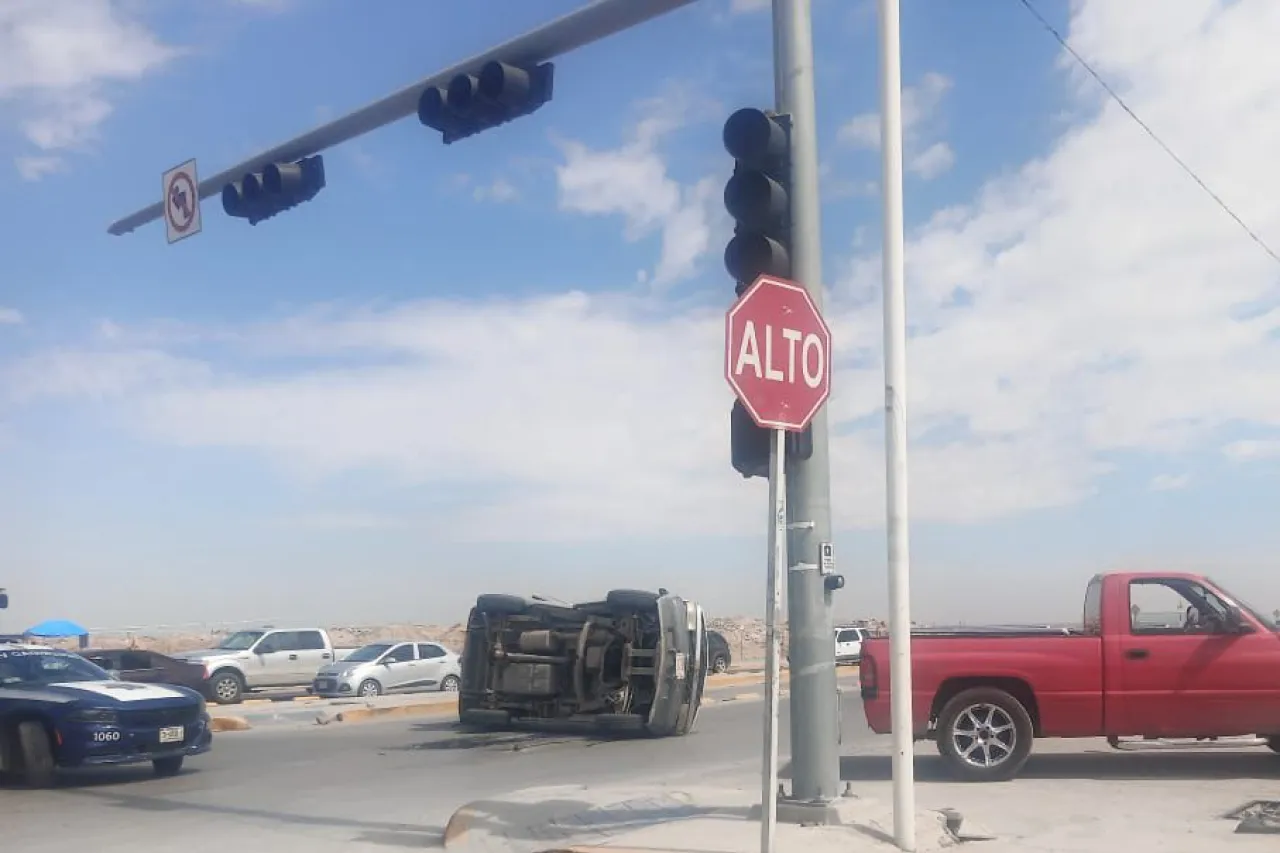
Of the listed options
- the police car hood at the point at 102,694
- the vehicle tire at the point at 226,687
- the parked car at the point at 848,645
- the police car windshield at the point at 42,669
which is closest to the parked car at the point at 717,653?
the parked car at the point at 848,645

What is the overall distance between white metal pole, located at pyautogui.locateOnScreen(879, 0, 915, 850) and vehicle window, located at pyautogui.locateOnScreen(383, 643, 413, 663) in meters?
24.5

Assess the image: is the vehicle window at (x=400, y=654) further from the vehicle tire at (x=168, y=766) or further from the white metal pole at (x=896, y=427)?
the white metal pole at (x=896, y=427)

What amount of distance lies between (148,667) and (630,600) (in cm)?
1542

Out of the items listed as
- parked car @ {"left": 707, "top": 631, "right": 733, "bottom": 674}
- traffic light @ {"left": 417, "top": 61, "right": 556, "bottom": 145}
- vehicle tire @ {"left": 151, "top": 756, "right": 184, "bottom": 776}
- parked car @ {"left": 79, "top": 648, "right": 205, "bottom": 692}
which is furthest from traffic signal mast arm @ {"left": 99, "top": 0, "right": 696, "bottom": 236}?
parked car @ {"left": 707, "top": 631, "right": 733, "bottom": 674}

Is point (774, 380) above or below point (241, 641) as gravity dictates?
above

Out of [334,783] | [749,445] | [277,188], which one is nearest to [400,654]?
[334,783]

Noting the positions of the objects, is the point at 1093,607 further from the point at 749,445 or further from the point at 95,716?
the point at 95,716

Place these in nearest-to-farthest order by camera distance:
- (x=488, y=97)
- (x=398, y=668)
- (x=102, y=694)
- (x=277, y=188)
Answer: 1. (x=488, y=97)
2. (x=277, y=188)
3. (x=102, y=694)
4. (x=398, y=668)

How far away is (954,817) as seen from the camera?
903 centimetres

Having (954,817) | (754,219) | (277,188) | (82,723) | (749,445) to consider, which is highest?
(277,188)

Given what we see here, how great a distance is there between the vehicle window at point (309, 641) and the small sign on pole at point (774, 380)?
27.4m

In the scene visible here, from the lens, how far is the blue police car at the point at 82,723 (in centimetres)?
1343

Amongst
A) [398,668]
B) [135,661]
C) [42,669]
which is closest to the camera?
[42,669]

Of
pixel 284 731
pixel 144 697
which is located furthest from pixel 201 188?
pixel 284 731
